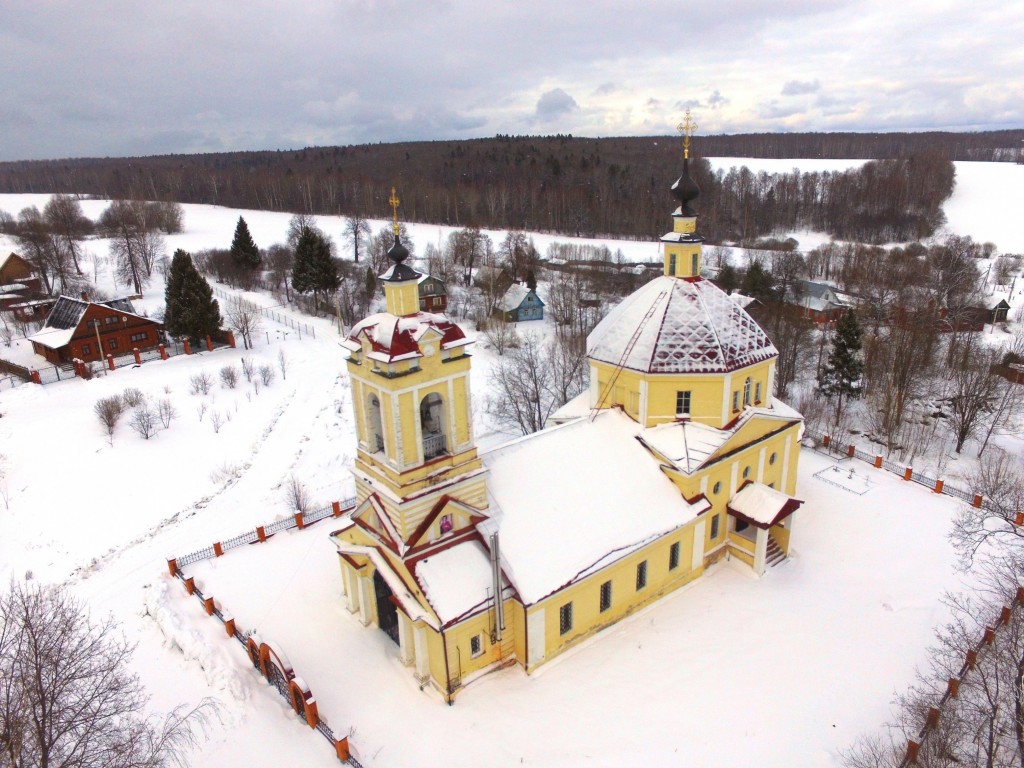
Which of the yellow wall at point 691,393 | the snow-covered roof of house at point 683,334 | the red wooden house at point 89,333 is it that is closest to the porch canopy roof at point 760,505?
the yellow wall at point 691,393

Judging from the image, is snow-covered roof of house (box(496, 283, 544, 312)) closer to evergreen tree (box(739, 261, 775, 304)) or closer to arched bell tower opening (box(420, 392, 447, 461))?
evergreen tree (box(739, 261, 775, 304))

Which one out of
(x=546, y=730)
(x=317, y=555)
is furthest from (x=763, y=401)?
(x=317, y=555)

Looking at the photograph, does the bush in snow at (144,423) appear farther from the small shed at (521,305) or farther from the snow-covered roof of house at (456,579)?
the small shed at (521,305)

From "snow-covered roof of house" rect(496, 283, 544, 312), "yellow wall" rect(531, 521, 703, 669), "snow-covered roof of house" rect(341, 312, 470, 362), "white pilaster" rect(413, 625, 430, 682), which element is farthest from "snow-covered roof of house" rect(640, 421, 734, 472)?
"snow-covered roof of house" rect(496, 283, 544, 312)

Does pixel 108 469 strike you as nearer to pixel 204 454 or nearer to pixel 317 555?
pixel 204 454

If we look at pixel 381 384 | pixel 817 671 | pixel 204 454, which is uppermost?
pixel 381 384

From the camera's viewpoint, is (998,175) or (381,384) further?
Result: (998,175)

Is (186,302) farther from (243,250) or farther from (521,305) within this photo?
(521,305)
